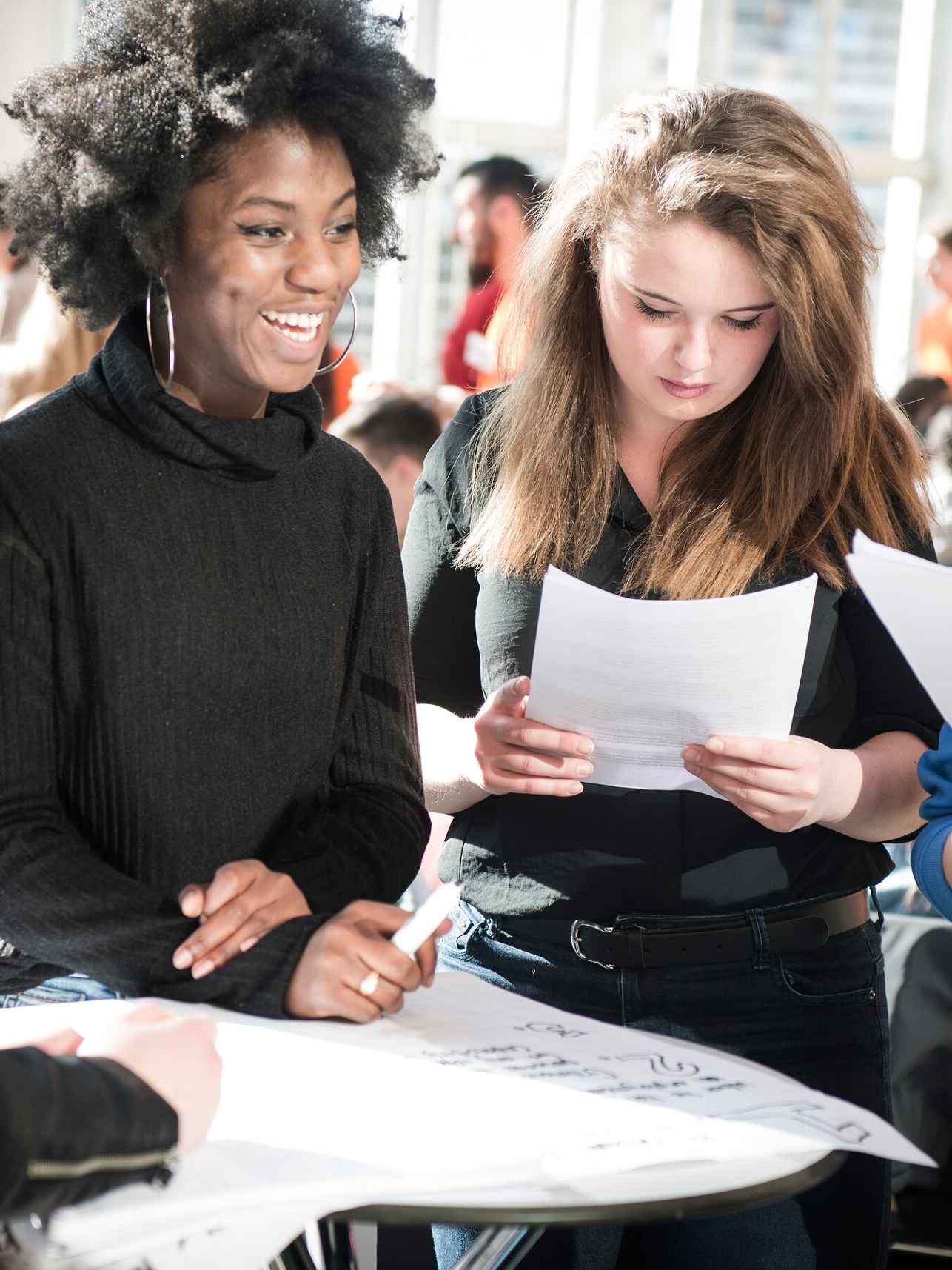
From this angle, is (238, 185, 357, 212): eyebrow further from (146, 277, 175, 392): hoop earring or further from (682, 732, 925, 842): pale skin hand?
(682, 732, 925, 842): pale skin hand

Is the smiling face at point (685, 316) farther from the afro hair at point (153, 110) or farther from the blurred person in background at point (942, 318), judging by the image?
the blurred person in background at point (942, 318)

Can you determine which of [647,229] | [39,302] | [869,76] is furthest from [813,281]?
[869,76]

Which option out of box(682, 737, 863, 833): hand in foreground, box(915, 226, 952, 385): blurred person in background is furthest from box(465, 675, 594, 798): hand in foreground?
box(915, 226, 952, 385): blurred person in background

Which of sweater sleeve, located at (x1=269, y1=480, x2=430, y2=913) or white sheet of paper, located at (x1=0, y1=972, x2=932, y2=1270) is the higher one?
sweater sleeve, located at (x1=269, y1=480, x2=430, y2=913)

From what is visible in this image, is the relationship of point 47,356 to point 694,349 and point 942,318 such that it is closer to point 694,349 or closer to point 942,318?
point 694,349

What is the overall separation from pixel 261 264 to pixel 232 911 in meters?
0.50

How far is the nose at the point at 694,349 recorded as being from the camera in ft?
4.50

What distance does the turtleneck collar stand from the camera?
1176 millimetres

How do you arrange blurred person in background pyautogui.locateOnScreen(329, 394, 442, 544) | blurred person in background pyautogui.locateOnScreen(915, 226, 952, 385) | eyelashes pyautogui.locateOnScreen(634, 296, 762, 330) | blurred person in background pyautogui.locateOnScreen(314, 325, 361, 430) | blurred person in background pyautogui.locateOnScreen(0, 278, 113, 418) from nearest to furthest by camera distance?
eyelashes pyautogui.locateOnScreen(634, 296, 762, 330), blurred person in background pyautogui.locateOnScreen(329, 394, 442, 544), blurred person in background pyautogui.locateOnScreen(0, 278, 113, 418), blurred person in background pyautogui.locateOnScreen(314, 325, 361, 430), blurred person in background pyautogui.locateOnScreen(915, 226, 952, 385)

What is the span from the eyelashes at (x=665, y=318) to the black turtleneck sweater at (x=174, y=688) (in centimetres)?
33

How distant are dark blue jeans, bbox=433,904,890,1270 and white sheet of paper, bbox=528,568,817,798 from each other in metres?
0.17

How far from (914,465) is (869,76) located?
24.2 ft

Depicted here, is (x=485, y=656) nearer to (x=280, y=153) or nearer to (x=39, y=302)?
(x=280, y=153)

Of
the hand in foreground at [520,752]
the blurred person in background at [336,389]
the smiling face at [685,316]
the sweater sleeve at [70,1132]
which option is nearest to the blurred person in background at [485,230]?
the blurred person in background at [336,389]
